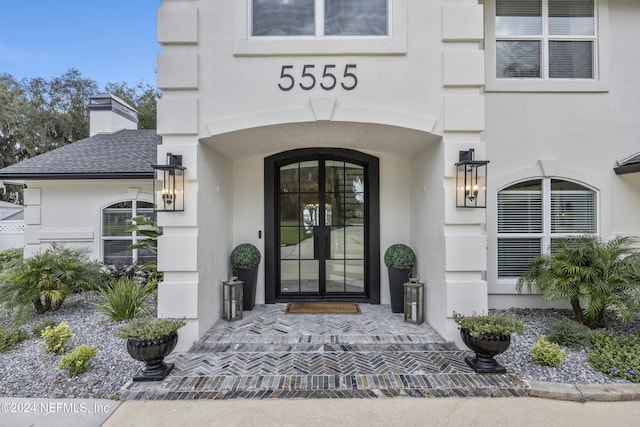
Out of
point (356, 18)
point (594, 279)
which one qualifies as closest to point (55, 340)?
Result: point (356, 18)

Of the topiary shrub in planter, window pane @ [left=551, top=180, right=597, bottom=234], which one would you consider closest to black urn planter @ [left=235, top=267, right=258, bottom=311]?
the topiary shrub in planter

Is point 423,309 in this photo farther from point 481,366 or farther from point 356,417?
point 356,417

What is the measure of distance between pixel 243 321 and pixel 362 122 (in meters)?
3.72

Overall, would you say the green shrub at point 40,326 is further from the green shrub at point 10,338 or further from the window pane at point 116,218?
the window pane at point 116,218

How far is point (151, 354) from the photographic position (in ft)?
11.5

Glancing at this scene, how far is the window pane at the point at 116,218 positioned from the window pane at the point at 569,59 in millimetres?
9488

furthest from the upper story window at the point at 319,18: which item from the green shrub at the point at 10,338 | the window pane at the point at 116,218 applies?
the green shrub at the point at 10,338

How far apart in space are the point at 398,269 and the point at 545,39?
4.94 metres

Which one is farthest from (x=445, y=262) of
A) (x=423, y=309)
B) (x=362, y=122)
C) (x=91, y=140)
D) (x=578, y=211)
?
(x=91, y=140)

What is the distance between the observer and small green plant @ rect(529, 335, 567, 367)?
148 inches

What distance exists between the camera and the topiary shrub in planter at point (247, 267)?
5.61 metres

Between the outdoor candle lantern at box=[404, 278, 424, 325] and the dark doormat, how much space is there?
2.99 feet

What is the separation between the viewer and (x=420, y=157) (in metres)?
5.42

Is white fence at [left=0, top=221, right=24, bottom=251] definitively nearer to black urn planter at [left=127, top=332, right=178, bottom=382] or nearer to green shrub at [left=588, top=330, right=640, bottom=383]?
black urn planter at [left=127, top=332, right=178, bottom=382]
